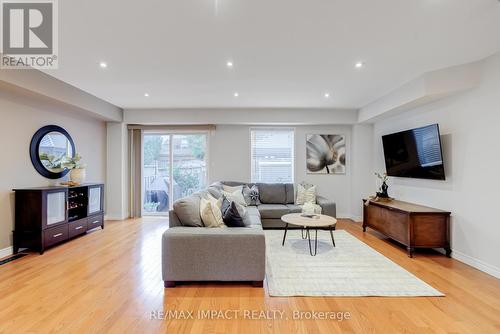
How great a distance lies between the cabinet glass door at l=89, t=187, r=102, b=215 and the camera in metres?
4.67

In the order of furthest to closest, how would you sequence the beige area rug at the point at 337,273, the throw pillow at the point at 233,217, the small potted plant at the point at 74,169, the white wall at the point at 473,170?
the small potted plant at the point at 74,169
the white wall at the point at 473,170
the throw pillow at the point at 233,217
the beige area rug at the point at 337,273

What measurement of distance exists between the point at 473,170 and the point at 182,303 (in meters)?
3.88

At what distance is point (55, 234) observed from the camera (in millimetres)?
3809

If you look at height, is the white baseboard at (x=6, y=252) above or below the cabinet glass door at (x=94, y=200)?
below

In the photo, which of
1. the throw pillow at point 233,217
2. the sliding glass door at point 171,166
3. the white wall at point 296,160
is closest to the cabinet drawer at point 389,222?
the white wall at point 296,160

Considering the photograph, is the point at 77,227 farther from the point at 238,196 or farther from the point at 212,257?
the point at 212,257

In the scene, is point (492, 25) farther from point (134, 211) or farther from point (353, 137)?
point (134, 211)

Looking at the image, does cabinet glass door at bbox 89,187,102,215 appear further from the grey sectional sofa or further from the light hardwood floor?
the grey sectional sofa

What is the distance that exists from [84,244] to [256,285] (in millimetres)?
3123

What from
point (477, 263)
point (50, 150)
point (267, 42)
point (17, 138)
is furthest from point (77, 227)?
point (477, 263)

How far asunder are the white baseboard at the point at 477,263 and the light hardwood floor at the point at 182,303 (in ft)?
0.31

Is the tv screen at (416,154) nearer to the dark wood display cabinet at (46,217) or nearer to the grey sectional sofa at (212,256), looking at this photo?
the grey sectional sofa at (212,256)

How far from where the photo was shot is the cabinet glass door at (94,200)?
4.67m

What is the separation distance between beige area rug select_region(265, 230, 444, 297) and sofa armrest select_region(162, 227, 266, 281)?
321 millimetres
